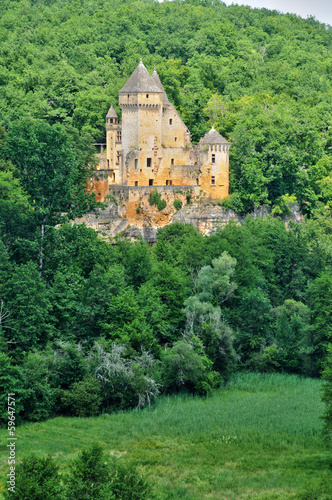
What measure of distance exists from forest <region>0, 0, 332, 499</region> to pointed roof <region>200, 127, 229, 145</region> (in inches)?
77.2

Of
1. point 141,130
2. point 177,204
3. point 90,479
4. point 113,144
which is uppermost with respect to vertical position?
point 141,130

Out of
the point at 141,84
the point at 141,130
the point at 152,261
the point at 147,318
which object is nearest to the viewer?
the point at 147,318

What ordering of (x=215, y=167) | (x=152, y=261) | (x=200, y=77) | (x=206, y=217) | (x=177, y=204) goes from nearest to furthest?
(x=152, y=261)
(x=206, y=217)
(x=177, y=204)
(x=215, y=167)
(x=200, y=77)

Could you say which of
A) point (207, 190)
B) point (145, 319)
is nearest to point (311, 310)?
point (145, 319)

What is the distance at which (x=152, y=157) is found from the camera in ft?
271

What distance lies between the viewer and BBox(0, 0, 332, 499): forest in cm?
5353

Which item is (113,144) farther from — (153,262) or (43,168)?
(43,168)

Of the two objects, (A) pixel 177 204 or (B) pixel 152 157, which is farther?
(B) pixel 152 157

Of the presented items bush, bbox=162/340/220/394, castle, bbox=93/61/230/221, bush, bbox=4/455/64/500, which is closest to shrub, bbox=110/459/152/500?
bush, bbox=4/455/64/500

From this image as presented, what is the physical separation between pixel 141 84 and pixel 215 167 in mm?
8555

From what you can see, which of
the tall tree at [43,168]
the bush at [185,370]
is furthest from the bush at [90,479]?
the tall tree at [43,168]

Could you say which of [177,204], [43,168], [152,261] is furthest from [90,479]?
[177,204]

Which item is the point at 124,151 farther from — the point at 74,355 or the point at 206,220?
the point at 74,355

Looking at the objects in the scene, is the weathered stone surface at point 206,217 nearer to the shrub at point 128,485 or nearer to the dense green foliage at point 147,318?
the dense green foliage at point 147,318
